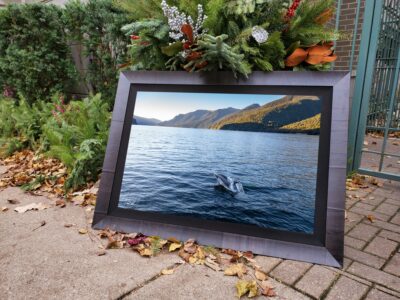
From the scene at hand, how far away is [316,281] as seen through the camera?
5.32 feet

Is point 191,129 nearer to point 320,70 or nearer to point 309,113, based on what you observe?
point 309,113

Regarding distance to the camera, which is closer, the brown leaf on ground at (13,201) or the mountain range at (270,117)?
the mountain range at (270,117)

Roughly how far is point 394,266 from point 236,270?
0.93 meters

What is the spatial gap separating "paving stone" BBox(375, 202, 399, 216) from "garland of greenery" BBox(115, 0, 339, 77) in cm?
135

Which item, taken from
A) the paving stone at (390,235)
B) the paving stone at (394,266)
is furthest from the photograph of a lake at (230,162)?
the paving stone at (390,235)

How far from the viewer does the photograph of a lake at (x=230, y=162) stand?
5.89 feet

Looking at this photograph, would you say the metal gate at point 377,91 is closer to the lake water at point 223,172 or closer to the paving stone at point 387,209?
the paving stone at point 387,209

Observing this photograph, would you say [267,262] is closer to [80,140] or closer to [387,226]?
[387,226]

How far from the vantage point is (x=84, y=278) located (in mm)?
1669

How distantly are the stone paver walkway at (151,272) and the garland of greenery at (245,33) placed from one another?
1204mm

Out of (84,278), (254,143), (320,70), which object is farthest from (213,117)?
(84,278)

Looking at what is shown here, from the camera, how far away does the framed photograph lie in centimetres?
175

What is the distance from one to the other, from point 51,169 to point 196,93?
7.60ft

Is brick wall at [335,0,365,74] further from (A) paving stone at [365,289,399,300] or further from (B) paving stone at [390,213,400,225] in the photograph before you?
(A) paving stone at [365,289,399,300]
